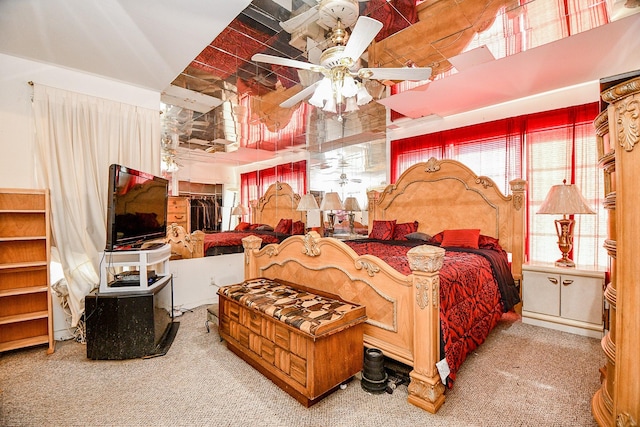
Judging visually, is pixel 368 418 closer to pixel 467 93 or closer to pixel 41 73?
pixel 467 93

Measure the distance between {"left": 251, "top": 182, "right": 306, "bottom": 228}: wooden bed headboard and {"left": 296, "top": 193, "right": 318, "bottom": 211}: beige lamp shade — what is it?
20 cm

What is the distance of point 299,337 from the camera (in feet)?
6.04

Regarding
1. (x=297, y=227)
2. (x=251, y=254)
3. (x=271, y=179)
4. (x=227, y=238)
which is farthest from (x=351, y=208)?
(x=251, y=254)

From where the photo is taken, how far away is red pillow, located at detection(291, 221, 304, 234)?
5004 mm

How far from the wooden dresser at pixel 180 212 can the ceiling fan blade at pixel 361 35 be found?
2891mm

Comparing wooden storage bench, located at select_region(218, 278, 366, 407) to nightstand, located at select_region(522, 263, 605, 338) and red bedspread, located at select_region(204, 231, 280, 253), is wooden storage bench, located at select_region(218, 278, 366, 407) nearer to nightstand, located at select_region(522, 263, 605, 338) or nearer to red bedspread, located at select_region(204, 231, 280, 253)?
red bedspread, located at select_region(204, 231, 280, 253)

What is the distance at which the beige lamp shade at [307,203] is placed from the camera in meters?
4.92

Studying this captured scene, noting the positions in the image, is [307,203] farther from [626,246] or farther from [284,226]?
[626,246]

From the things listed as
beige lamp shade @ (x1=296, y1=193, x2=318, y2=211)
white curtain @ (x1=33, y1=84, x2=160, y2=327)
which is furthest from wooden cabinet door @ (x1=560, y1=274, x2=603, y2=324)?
white curtain @ (x1=33, y1=84, x2=160, y2=327)

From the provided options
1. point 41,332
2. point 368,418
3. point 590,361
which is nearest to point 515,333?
point 590,361

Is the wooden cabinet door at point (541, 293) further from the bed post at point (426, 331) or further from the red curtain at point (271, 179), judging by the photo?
the red curtain at point (271, 179)

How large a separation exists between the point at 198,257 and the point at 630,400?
13.4 feet

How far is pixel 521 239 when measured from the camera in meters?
3.59

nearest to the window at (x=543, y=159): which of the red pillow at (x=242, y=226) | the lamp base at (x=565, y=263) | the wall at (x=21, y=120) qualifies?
the lamp base at (x=565, y=263)
